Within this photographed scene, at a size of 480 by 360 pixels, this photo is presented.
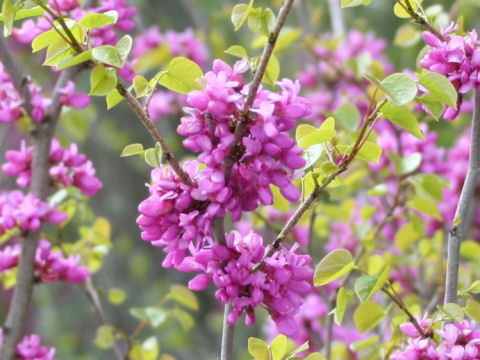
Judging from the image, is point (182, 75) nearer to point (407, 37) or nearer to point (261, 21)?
point (261, 21)

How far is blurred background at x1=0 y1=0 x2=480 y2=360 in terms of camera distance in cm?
345

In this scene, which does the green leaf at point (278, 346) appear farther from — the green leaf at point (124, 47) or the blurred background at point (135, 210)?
the blurred background at point (135, 210)

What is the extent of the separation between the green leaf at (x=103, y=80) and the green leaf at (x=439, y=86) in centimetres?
39

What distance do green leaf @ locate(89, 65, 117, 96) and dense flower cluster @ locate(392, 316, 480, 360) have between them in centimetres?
53

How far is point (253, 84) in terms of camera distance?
2.67ft

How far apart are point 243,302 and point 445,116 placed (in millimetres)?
427

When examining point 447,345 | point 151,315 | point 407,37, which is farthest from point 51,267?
point 407,37

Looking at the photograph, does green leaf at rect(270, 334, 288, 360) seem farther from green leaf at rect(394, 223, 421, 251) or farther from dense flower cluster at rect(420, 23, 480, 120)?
green leaf at rect(394, 223, 421, 251)

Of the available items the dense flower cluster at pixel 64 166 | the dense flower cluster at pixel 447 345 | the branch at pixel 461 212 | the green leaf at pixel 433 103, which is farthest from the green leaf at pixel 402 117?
the dense flower cluster at pixel 64 166

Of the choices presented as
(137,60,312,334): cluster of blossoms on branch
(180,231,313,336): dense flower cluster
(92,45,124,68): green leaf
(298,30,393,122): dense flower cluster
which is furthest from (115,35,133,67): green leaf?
(298,30,393,122): dense flower cluster

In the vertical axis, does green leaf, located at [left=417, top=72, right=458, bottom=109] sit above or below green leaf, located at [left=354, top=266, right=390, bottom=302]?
above

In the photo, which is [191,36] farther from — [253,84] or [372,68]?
[253,84]

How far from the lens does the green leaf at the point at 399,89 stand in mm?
829

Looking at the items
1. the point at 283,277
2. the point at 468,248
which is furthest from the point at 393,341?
the point at 468,248
